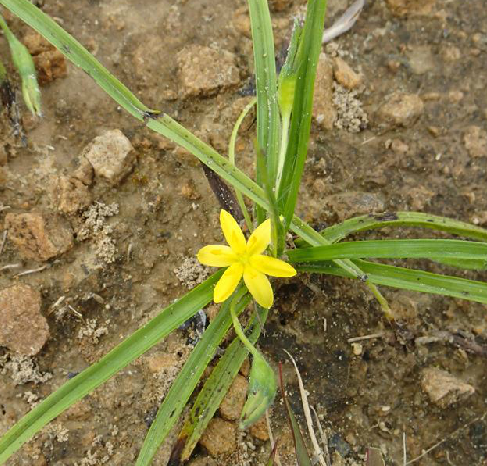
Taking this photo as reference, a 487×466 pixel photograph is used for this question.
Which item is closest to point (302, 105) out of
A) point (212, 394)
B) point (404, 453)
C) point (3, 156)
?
point (212, 394)

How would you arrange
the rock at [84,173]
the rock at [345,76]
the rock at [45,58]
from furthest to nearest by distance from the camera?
the rock at [345,76]
the rock at [45,58]
the rock at [84,173]

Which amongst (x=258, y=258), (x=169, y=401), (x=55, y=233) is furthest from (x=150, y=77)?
(x=169, y=401)

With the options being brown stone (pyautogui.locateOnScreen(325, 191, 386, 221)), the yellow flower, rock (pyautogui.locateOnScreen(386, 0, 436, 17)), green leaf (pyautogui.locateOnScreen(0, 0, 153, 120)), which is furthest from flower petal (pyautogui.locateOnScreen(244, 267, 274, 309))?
rock (pyautogui.locateOnScreen(386, 0, 436, 17))

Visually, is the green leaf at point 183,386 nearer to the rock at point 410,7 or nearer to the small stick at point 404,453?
the small stick at point 404,453

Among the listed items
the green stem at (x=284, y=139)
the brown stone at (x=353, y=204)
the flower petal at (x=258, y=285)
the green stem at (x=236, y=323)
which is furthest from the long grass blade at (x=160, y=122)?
the brown stone at (x=353, y=204)

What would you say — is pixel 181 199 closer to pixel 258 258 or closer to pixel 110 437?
pixel 258 258

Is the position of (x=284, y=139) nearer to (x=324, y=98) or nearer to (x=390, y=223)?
(x=390, y=223)
